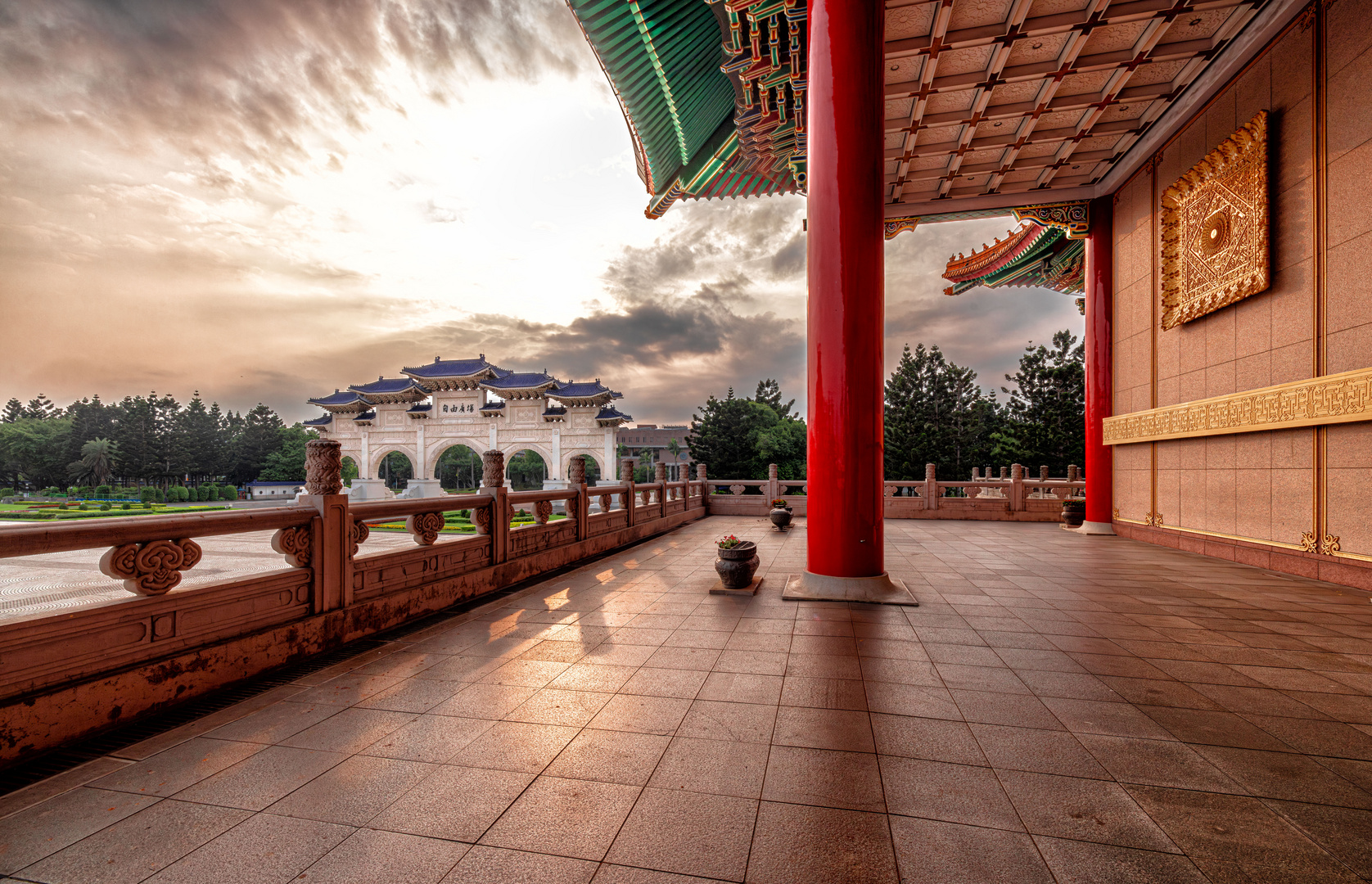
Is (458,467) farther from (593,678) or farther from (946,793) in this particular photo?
(946,793)

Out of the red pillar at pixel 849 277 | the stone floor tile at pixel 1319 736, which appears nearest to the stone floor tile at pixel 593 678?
the red pillar at pixel 849 277

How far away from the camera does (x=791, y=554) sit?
→ 8.81 metres

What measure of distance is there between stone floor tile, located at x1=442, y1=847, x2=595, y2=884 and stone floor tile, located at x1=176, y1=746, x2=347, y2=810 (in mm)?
1046

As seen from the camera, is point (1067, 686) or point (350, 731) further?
point (1067, 686)

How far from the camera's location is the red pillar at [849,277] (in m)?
5.52

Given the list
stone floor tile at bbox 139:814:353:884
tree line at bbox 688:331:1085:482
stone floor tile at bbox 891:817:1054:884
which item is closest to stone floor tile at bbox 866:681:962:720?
stone floor tile at bbox 891:817:1054:884

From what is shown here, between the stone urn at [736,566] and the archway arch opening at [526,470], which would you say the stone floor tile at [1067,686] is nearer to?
the stone urn at [736,566]

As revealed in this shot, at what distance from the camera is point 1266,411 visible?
680 cm

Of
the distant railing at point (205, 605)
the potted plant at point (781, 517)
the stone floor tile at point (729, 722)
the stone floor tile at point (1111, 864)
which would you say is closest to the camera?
the stone floor tile at point (1111, 864)

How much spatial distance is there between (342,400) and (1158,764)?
42.5 metres

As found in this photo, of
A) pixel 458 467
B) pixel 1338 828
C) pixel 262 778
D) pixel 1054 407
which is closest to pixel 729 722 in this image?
pixel 262 778

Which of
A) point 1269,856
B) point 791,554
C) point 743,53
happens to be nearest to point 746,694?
point 1269,856

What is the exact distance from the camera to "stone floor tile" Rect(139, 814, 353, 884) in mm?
1836

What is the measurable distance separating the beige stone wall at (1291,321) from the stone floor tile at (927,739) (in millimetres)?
6452
